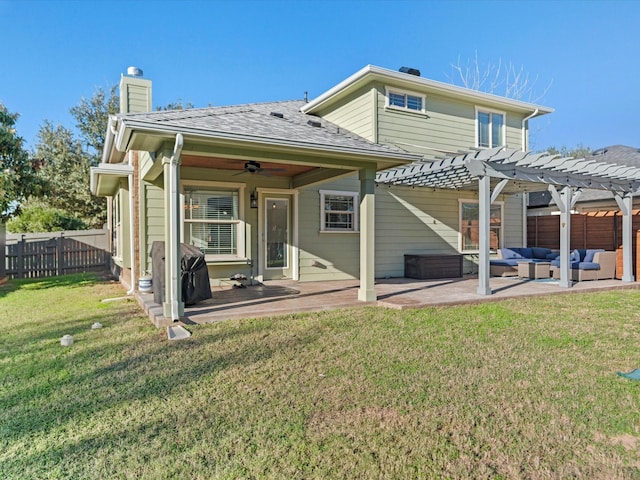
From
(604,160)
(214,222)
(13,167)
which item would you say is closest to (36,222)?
(13,167)

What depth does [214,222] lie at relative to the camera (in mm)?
8727

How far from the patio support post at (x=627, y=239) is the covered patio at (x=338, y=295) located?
Result: 0.41 metres

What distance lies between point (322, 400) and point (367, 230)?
398 centimetres

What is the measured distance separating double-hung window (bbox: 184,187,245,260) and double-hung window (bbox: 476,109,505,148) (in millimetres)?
7096

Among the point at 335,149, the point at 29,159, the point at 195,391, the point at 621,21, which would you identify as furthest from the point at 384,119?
the point at 621,21

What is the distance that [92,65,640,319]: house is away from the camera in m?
5.95

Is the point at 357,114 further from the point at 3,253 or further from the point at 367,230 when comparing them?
the point at 3,253

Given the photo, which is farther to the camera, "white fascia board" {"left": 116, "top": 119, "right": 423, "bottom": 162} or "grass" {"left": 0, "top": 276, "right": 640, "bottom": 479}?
"white fascia board" {"left": 116, "top": 119, "right": 423, "bottom": 162}

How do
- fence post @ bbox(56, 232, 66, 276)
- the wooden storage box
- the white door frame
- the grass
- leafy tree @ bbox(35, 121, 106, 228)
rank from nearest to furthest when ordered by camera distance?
1. the grass
2. the white door frame
3. the wooden storage box
4. fence post @ bbox(56, 232, 66, 276)
5. leafy tree @ bbox(35, 121, 106, 228)

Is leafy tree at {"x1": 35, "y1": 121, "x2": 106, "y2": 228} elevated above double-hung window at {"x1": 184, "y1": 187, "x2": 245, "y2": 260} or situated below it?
above

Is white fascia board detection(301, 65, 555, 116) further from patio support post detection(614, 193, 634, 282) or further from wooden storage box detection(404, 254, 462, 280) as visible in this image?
wooden storage box detection(404, 254, 462, 280)

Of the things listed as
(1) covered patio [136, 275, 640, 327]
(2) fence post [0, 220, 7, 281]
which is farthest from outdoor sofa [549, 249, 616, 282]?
(2) fence post [0, 220, 7, 281]

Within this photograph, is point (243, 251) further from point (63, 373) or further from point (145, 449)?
point (145, 449)

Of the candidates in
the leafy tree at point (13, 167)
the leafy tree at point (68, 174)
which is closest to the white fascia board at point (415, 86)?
the leafy tree at point (13, 167)
